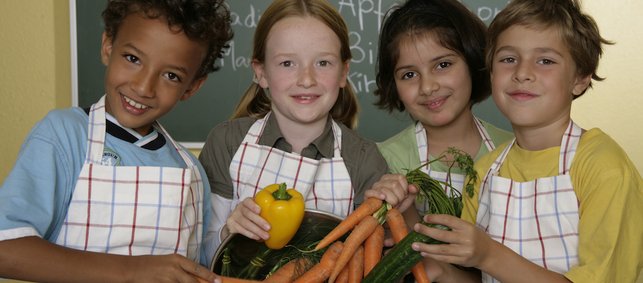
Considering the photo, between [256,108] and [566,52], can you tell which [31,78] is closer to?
[256,108]

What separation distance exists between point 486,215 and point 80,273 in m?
0.89

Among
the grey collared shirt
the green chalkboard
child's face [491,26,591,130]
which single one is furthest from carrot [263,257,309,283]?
the green chalkboard

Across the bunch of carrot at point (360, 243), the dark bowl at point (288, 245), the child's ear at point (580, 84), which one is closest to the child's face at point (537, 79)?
the child's ear at point (580, 84)

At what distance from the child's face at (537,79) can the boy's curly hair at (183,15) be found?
66 centimetres

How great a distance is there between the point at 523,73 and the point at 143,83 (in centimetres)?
81

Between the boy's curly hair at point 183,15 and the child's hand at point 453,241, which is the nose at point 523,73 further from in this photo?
the boy's curly hair at point 183,15

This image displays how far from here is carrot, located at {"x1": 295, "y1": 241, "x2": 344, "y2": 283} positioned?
4.41 ft

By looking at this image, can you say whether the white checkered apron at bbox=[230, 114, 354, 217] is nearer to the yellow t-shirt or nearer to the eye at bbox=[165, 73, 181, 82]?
the eye at bbox=[165, 73, 181, 82]

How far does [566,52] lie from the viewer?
1403 mm

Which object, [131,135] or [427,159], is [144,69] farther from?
[427,159]

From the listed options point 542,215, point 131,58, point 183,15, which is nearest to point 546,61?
point 542,215

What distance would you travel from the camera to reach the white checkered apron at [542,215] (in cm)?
130

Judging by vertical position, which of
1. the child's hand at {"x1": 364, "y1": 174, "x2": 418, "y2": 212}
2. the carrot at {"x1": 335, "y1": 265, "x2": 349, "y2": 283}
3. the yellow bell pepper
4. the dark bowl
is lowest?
the carrot at {"x1": 335, "y1": 265, "x2": 349, "y2": 283}

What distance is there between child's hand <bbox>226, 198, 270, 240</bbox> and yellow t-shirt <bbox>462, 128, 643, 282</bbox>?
608mm
